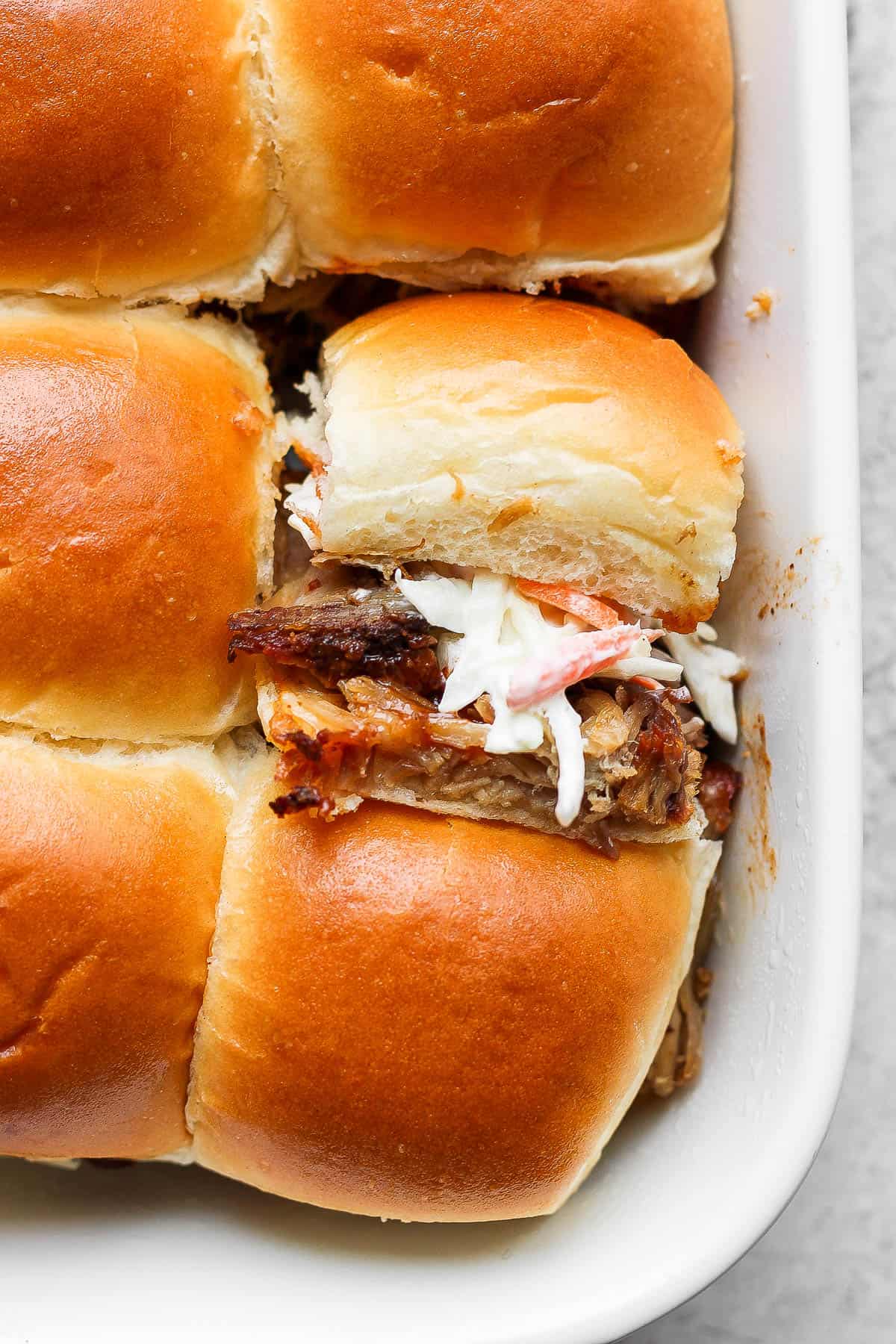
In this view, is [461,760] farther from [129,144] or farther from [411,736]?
[129,144]

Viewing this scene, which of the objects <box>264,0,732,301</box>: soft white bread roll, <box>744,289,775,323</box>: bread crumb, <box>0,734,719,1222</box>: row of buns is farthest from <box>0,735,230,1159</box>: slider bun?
<box>744,289,775,323</box>: bread crumb

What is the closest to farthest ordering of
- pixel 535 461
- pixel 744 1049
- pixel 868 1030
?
pixel 535 461, pixel 744 1049, pixel 868 1030

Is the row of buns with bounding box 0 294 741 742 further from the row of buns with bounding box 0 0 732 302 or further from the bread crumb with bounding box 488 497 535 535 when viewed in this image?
→ the row of buns with bounding box 0 0 732 302

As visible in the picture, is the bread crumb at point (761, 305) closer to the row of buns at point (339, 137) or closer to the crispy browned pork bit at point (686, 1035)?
the row of buns at point (339, 137)

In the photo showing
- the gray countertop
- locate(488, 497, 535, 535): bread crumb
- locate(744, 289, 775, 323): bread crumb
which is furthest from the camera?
the gray countertop

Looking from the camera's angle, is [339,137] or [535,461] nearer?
[535,461]

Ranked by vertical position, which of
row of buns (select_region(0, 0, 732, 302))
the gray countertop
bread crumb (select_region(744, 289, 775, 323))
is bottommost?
the gray countertop

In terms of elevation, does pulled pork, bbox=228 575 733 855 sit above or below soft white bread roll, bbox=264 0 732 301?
below

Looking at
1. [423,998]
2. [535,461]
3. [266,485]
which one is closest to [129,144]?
[266,485]
